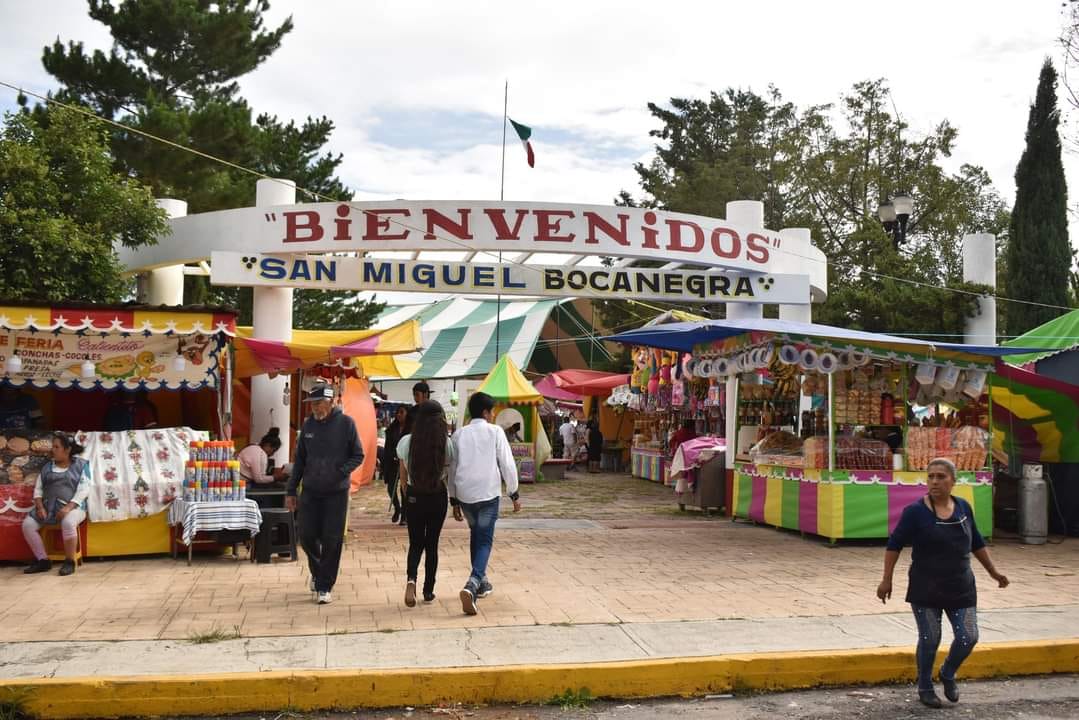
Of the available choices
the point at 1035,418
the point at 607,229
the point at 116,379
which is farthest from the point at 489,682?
the point at 1035,418

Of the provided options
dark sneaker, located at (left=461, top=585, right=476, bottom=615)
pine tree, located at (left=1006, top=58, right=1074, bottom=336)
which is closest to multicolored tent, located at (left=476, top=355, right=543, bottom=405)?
pine tree, located at (left=1006, top=58, right=1074, bottom=336)

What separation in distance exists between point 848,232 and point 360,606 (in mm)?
28292

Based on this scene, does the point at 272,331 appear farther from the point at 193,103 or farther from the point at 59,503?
the point at 193,103

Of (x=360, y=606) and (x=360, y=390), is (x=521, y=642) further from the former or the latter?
(x=360, y=390)

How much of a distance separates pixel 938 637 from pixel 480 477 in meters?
3.53

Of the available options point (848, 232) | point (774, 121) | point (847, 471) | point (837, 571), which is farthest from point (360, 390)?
point (774, 121)

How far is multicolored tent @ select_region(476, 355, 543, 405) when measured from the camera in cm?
2353

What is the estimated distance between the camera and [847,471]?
12.0 meters

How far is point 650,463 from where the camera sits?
24.0 meters

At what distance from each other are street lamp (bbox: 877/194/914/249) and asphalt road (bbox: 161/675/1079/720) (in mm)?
10436

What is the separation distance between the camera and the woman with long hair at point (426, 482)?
7.81 meters

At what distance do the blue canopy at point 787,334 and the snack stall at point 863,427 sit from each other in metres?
0.02

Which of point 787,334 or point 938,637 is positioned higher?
point 787,334

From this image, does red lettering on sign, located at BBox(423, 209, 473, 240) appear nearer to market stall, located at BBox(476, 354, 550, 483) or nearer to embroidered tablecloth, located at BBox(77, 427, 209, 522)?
embroidered tablecloth, located at BBox(77, 427, 209, 522)
